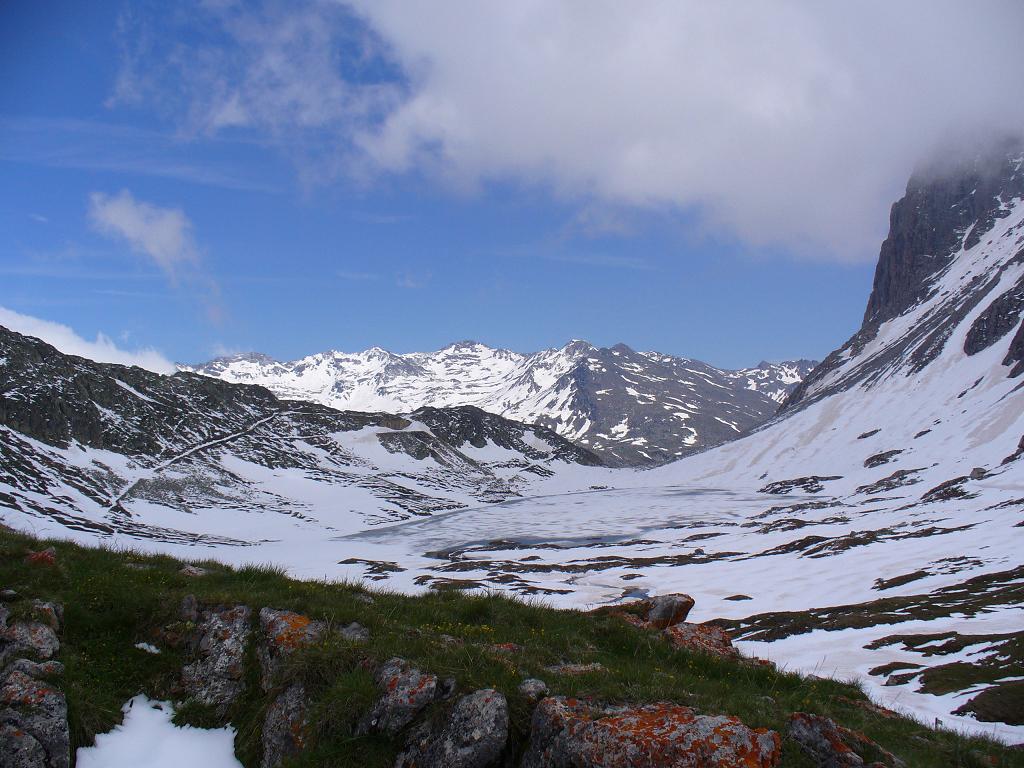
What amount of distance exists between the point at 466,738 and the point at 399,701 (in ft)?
3.77

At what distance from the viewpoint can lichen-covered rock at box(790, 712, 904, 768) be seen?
7320 millimetres

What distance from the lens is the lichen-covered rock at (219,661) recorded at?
1005 cm

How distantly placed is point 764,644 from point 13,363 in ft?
530

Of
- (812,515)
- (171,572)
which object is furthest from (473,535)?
(171,572)

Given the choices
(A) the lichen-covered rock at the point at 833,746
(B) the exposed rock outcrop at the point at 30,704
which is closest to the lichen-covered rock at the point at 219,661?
(B) the exposed rock outcrop at the point at 30,704

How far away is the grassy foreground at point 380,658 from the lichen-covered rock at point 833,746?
9.1 inches

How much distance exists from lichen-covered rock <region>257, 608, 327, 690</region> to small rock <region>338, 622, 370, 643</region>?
36 cm

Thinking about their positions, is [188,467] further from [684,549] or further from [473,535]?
[684,549]

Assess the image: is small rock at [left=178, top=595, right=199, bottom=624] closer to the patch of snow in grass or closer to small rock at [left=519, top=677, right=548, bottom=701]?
the patch of snow in grass

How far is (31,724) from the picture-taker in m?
7.98

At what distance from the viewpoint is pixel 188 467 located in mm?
136875

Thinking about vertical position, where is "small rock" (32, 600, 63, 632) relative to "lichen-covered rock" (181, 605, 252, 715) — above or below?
above

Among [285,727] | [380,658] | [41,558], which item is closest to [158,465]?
[41,558]

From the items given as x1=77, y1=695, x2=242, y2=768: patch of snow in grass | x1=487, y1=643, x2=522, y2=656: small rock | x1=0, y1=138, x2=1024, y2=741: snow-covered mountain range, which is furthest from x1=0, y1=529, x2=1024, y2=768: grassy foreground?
x1=0, y1=138, x2=1024, y2=741: snow-covered mountain range
